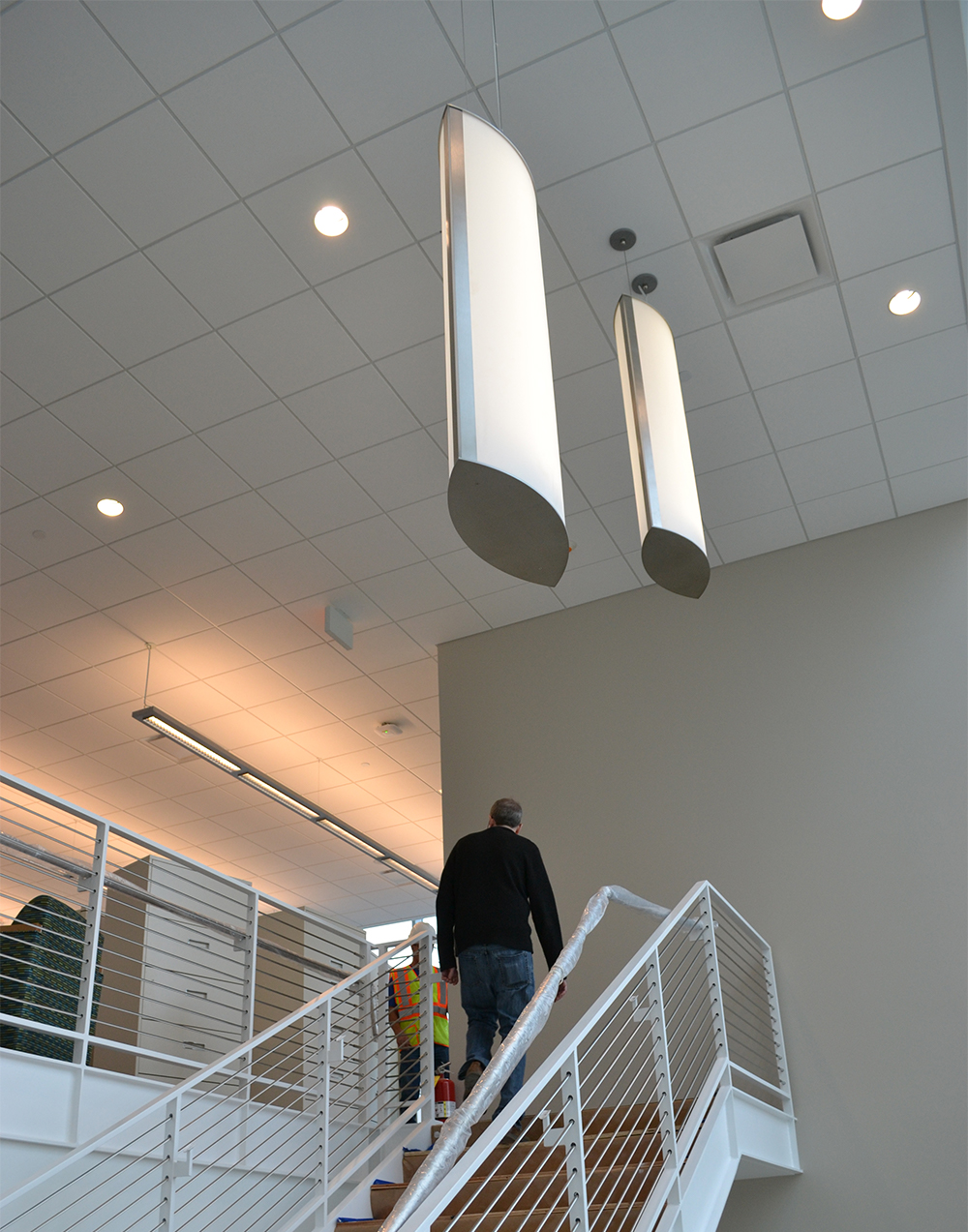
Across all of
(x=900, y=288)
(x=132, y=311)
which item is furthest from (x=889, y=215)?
(x=132, y=311)

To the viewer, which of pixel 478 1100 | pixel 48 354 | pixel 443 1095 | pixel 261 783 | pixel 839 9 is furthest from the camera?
pixel 261 783

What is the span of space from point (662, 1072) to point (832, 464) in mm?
3859

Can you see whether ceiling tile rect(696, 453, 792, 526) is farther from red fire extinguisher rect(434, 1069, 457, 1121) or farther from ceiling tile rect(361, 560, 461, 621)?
red fire extinguisher rect(434, 1069, 457, 1121)

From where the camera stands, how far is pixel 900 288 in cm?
498

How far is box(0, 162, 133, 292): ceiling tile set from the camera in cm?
442

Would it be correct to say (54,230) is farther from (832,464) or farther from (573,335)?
(832,464)

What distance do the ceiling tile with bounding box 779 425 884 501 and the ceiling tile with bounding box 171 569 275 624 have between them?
11.7 feet

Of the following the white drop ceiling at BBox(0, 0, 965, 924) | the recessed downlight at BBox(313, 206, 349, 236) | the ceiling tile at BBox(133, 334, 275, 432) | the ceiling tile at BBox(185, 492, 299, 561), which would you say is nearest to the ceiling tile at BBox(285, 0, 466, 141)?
the white drop ceiling at BBox(0, 0, 965, 924)

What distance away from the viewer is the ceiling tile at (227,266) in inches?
183

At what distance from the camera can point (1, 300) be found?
492 cm

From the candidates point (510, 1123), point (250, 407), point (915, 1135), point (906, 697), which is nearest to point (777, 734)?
point (906, 697)

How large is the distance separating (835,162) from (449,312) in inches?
112

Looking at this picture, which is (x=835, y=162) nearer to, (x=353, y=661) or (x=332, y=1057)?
(x=332, y=1057)

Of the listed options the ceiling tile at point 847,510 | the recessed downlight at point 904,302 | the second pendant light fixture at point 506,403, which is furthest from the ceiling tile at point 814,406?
the second pendant light fixture at point 506,403
